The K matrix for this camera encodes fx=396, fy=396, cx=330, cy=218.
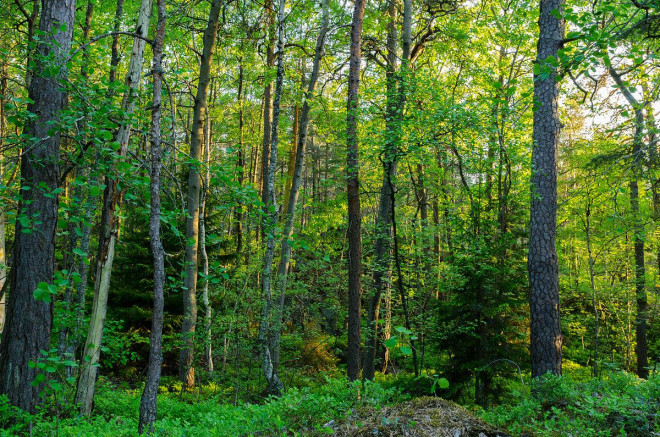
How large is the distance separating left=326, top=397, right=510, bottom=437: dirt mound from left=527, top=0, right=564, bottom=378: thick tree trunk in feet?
14.9

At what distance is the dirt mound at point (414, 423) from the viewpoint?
9.08 feet

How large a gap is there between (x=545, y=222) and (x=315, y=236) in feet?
34.8

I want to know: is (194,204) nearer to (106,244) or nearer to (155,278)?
(106,244)

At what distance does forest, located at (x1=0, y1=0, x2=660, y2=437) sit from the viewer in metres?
3.47

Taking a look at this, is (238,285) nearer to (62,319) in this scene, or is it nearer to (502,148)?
(62,319)

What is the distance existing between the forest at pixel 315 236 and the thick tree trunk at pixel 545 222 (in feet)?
0.12

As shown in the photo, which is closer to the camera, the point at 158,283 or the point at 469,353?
the point at 158,283

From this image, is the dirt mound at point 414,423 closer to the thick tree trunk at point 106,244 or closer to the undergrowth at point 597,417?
the undergrowth at point 597,417

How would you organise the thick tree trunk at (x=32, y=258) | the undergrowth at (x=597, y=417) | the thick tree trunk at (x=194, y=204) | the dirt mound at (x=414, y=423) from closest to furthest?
the dirt mound at (x=414, y=423)
the undergrowth at (x=597, y=417)
the thick tree trunk at (x=32, y=258)
the thick tree trunk at (x=194, y=204)

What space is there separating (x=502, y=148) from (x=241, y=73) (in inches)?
487

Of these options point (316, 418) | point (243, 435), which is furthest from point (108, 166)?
point (316, 418)

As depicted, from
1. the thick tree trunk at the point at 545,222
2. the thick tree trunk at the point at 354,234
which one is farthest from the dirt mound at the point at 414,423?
the thick tree trunk at the point at 354,234

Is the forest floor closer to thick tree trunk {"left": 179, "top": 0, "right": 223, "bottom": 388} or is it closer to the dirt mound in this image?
the dirt mound

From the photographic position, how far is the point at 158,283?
14.1 feet
